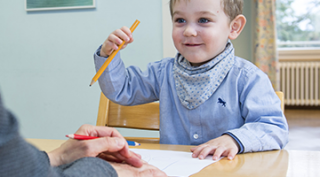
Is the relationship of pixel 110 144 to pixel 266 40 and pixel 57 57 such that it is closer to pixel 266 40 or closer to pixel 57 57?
pixel 57 57

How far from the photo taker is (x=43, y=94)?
5.62 ft

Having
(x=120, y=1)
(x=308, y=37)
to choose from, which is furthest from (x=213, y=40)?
(x=308, y=37)

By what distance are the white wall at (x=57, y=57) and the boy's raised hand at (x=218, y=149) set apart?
3.12 feet

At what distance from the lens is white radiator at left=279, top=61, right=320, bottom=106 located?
4141 millimetres

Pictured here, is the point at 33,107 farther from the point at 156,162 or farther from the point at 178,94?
the point at 156,162

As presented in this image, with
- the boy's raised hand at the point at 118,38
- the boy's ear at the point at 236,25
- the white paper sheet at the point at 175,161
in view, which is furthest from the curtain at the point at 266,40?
the white paper sheet at the point at 175,161

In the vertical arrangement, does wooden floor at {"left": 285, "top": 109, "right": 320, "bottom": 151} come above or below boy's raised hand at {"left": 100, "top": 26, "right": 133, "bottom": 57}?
below

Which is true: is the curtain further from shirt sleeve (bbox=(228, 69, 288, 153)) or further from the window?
shirt sleeve (bbox=(228, 69, 288, 153))

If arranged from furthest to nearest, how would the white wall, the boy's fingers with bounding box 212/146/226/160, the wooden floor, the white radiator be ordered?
the white radiator → the wooden floor → the white wall → the boy's fingers with bounding box 212/146/226/160

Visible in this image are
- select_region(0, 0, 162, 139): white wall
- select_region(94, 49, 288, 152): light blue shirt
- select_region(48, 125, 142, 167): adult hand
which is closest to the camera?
select_region(48, 125, 142, 167): adult hand

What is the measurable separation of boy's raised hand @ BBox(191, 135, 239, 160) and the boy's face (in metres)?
0.30

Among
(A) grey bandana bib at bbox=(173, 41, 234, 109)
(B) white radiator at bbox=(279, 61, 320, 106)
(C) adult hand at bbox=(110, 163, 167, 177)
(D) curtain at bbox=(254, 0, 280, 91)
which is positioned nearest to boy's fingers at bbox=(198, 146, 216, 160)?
(C) adult hand at bbox=(110, 163, 167, 177)

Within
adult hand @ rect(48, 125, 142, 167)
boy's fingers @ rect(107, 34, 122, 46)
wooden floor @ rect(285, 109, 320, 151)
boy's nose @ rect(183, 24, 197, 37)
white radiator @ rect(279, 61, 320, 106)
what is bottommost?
wooden floor @ rect(285, 109, 320, 151)

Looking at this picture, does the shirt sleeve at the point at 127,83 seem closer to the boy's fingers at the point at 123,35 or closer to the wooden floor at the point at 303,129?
the boy's fingers at the point at 123,35
